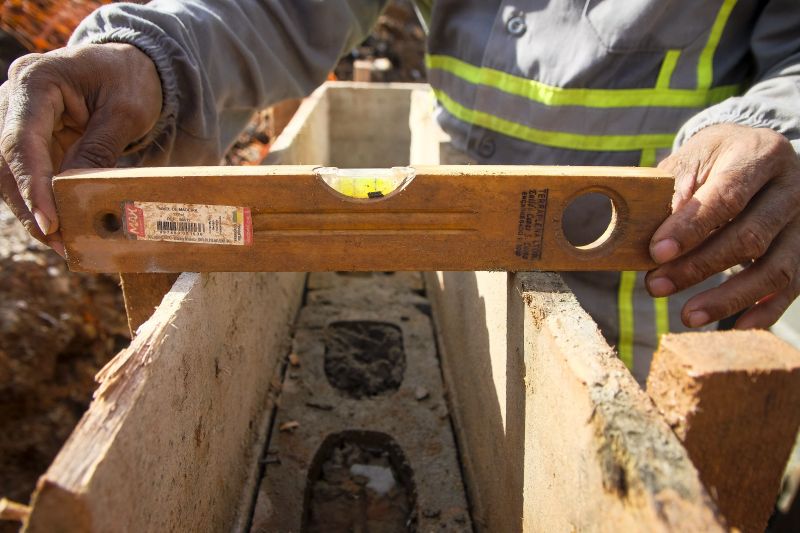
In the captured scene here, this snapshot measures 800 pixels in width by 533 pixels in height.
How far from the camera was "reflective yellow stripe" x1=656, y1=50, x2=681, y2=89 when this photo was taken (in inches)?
73.6

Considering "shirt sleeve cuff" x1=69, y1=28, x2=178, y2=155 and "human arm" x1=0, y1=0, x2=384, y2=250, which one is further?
"shirt sleeve cuff" x1=69, y1=28, x2=178, y2=155

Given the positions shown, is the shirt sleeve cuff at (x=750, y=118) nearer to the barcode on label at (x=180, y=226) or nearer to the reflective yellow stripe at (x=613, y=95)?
the reflective yellow stripe at (x=613, y=95)

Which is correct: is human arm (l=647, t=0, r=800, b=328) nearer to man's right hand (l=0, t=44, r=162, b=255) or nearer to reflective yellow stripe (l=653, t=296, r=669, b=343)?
reflective yellow stripe (l=653, t=296, r=669, b=343)

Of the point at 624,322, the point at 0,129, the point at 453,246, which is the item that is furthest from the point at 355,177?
the point at 624,322

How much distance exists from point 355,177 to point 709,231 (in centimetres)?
84

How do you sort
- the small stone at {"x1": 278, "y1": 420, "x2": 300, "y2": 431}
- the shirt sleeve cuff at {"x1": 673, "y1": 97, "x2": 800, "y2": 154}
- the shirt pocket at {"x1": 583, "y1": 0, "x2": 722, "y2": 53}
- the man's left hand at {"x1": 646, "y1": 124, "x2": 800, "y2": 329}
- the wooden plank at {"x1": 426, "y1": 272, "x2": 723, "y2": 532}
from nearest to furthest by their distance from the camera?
the wooden plank at {"x1": 426, "y1": 272, "x2": 723, "y2": 532} → the man's left hand at {"x1": 646, "y1": 124, "x2": 800, "y2": 329} → the shirt sleeve cuff at {"x1": 673, "y1": 97, "x2": 800, "y2": 154} → the shirt pocket at {"x1": 583, "y1": 0, "x2": 722, "y2": 53} → the small stone at {"x1": 278, "y1": 420, "x2": 300, "y2": 431}

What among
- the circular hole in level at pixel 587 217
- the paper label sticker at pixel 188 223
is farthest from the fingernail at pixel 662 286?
the paper label sticker at pixel 188 223

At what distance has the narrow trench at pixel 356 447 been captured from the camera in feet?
6.70

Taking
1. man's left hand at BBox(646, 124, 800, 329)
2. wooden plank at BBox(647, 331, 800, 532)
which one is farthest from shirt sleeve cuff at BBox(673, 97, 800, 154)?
wooden plank at BBox(647, 331, 800, 532)

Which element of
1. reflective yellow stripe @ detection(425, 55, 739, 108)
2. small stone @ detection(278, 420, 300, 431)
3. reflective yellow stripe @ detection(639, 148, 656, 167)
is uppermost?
reflective yellow stripe @ detection(425, 55, 739, 108)

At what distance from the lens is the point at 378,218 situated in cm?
138

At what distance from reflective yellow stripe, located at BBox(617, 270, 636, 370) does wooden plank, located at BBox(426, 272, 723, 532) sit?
1.74ft

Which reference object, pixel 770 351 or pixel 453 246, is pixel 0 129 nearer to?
pixel 453 246

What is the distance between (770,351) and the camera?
3.20ft
